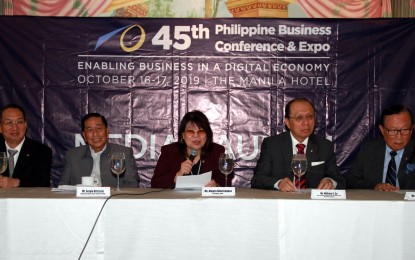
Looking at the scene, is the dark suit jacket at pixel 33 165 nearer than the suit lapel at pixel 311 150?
No

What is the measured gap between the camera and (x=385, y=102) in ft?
16.2

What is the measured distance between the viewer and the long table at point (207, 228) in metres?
2.73

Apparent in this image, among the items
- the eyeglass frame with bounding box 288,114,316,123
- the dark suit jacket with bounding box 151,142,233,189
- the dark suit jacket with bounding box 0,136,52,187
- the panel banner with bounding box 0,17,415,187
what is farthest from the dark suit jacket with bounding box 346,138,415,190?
the dark suit jacket with bounding box 0,136,52,187

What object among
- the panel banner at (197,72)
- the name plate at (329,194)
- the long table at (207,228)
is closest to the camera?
the long table at (207,228)

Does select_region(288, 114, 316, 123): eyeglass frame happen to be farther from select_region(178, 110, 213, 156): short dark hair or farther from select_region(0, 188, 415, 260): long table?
select_region(0, 188, 415, 260): long table

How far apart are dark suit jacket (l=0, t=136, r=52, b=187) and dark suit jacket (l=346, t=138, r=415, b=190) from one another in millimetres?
2313

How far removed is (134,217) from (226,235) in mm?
458

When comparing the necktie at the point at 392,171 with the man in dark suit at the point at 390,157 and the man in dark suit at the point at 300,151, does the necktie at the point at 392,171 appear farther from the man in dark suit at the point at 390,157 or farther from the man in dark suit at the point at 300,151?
the man in dark suit at the point at 300,151

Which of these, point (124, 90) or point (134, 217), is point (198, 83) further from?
point (134, 217)

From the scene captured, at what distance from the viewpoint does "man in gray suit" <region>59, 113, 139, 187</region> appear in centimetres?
427

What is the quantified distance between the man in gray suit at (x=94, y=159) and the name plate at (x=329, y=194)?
5.62 ft

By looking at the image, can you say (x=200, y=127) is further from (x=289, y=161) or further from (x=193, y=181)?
(x=193, y=181)

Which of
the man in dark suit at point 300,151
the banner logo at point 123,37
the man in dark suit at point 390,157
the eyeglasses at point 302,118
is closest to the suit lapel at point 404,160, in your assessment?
the man in dark suit at point 390,157

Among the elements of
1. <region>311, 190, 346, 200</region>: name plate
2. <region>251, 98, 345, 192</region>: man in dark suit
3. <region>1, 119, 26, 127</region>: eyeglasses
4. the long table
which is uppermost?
<region>1, 119, 26, 127</region>: eyeglasses
